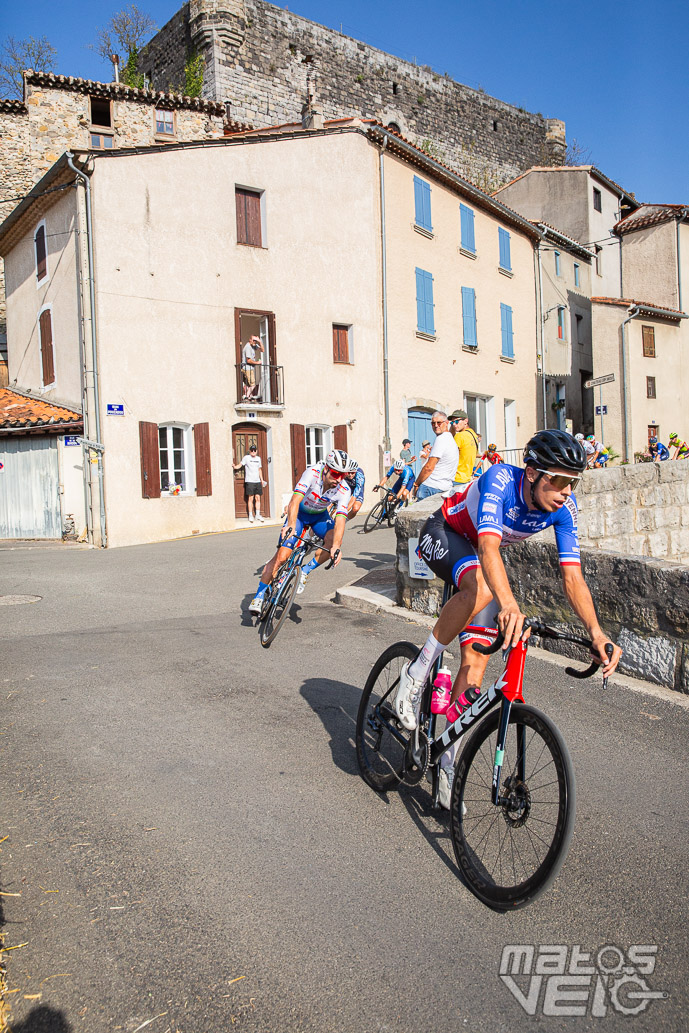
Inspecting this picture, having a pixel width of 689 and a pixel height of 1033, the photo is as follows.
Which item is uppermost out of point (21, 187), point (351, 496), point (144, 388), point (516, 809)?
point (21, 187)

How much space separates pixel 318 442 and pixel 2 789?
1839 cm

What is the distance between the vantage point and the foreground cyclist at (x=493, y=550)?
315cm

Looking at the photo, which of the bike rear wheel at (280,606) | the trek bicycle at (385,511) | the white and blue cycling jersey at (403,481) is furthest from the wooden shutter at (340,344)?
the bike rear wheel at (280,606)

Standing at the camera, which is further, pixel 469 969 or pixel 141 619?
pixel 141 619

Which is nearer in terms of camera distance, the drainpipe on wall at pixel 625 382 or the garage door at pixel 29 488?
the garage door at pixel 29 488

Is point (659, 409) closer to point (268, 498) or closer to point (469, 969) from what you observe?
point (268, 498)

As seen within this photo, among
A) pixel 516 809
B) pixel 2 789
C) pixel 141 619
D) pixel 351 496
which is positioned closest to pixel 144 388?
pixel 141 619

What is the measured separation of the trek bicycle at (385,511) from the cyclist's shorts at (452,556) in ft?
41.6

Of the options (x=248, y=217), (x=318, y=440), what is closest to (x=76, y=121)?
(x=248, y=217)

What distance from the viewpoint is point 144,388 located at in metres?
18.1

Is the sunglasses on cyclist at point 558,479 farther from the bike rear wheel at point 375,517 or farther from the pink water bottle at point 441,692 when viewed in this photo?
the bike rear wheel at point 375,517

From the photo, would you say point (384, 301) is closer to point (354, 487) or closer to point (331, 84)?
point (354, 487)

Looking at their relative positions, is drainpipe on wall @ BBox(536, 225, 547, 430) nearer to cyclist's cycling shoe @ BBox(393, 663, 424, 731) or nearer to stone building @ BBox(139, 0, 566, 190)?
stone building @ BBox(139, 0, 566, 190)

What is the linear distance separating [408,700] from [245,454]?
16.9 metres
